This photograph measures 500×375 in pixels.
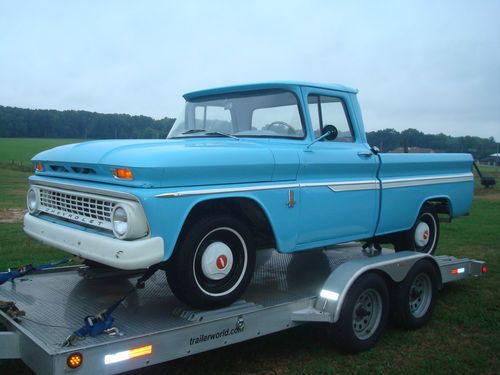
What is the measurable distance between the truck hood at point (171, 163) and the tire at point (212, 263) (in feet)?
1.13

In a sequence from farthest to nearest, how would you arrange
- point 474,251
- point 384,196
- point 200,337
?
point 474,251
point 384,196
point 200,337

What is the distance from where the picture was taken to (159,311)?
12.2ft

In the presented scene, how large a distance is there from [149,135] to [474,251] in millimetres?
5857

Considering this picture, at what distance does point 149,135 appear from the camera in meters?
6.09

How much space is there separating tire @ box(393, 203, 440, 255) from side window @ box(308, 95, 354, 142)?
4.79 ft

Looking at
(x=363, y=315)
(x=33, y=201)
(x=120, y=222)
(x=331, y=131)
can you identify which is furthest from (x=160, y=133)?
(x=363, y=315)

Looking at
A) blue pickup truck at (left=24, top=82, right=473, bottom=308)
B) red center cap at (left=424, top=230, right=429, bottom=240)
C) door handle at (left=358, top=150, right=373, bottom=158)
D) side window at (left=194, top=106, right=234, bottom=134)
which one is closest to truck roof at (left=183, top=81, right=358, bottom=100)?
blue pickup truck at (left=24, top=82, right=473, bottom=308)

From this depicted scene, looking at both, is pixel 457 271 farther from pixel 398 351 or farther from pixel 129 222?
pixel 129 222

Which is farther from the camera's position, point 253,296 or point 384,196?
point 384,196

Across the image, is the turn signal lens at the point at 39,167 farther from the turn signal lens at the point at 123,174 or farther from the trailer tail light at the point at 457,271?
the trailer tail light at the point at 457,271

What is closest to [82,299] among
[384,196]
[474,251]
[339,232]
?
[339,232]

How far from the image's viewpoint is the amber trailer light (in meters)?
2.85

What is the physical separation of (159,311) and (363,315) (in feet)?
5.90

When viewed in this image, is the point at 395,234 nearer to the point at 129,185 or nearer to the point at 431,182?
the point at 431,182
